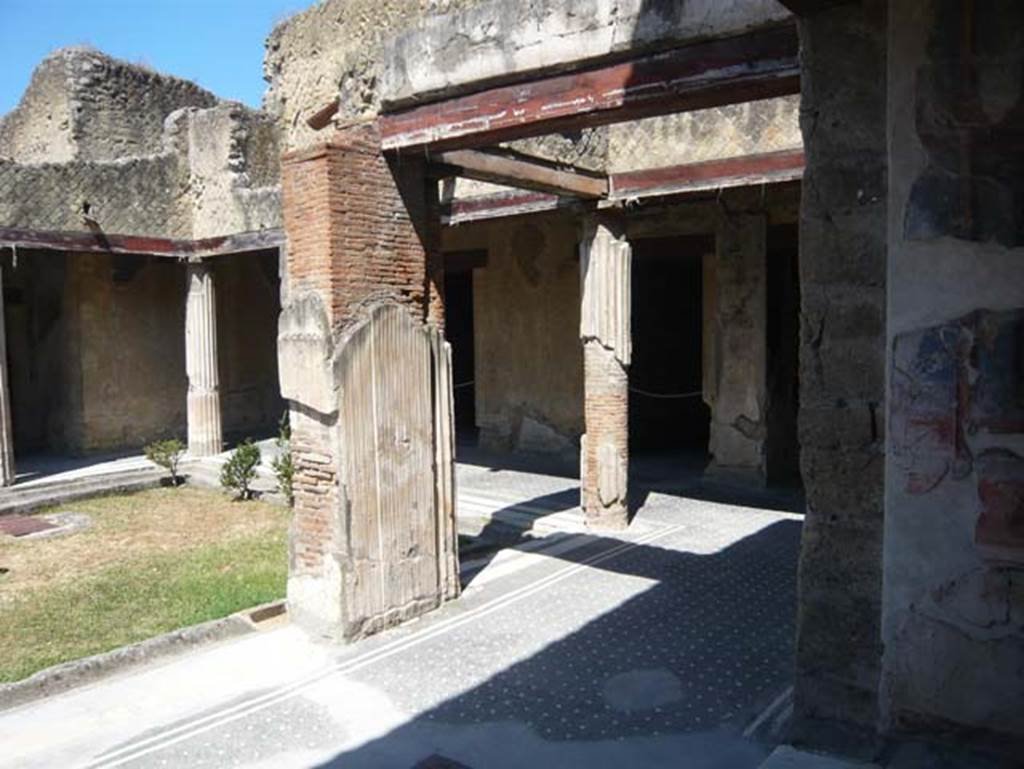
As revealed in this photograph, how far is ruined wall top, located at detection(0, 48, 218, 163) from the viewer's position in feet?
48.0

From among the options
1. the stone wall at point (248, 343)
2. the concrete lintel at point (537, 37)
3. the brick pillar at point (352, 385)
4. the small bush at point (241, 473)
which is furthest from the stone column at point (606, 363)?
the stone wall at point (248, 343)

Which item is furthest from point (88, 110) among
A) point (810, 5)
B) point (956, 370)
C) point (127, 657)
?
point (956, 370)

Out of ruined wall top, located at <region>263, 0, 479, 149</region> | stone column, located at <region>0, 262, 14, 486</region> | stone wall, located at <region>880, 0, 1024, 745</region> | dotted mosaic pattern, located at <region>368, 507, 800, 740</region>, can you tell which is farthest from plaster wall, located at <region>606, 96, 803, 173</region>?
stone column, located at <region>0, 262, 14, 486</region>

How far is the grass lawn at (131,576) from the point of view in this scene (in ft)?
18.5

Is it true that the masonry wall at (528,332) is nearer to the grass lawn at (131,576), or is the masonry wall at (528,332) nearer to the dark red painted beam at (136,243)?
the dark red painted beam at (136,243)

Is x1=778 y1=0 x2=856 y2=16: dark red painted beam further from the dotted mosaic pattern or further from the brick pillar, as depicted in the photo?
the brick pillar

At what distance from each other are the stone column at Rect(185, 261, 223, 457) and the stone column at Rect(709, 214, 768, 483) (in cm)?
751

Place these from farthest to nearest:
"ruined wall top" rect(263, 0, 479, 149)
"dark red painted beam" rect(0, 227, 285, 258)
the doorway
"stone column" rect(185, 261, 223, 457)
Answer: "stone column" rect(185, 261, 223, 457) < the doorway < "ruined wall top" rect(263, 0, 479, 149) < "dark red painted beam" rect(0, 227, 285, 258)

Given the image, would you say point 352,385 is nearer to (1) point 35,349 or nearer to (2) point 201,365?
(2) point 201,365

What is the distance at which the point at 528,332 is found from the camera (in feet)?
38.8

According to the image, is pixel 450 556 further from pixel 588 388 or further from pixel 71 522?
pixel 71 522

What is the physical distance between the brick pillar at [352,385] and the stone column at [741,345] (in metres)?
4.96

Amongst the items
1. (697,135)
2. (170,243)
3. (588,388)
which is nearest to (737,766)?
(588,388)

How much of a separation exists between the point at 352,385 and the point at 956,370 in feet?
11.9
